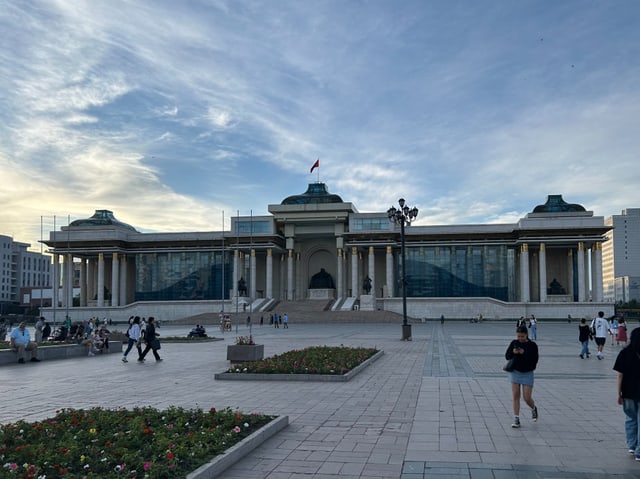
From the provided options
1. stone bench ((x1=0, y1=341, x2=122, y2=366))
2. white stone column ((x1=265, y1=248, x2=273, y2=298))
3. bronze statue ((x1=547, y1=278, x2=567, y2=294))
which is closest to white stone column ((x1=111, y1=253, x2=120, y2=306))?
white stone column ((x1=265, y1=248, x2=273, y2=298))

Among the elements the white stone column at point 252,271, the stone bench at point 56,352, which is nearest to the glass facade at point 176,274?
the white stone column at point 252,271

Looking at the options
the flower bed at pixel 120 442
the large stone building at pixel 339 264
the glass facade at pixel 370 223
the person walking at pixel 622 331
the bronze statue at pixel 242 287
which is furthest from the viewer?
the glass facade at pixel 370 223

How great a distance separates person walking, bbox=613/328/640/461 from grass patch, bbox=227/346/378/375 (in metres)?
8.87

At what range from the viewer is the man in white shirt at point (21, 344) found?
22.3 meters

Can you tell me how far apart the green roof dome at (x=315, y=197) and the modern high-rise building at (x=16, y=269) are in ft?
266

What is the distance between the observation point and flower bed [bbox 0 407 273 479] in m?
7.11

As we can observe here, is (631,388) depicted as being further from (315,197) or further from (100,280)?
(100,280)

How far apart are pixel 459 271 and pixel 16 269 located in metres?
116

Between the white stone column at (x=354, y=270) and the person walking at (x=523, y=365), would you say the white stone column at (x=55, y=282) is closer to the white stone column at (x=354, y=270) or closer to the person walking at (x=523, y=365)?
the white stone column at (x=354, y=270)

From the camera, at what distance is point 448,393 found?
14000 millimetres

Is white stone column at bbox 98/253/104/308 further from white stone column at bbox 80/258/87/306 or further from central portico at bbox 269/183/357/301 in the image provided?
central portico at bbox 269/183/357/301

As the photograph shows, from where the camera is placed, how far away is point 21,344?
22.5 metres

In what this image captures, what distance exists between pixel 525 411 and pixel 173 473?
23.7 feet

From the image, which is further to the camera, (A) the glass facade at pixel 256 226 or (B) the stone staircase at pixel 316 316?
(A) the glass facade at pixel 256 226
